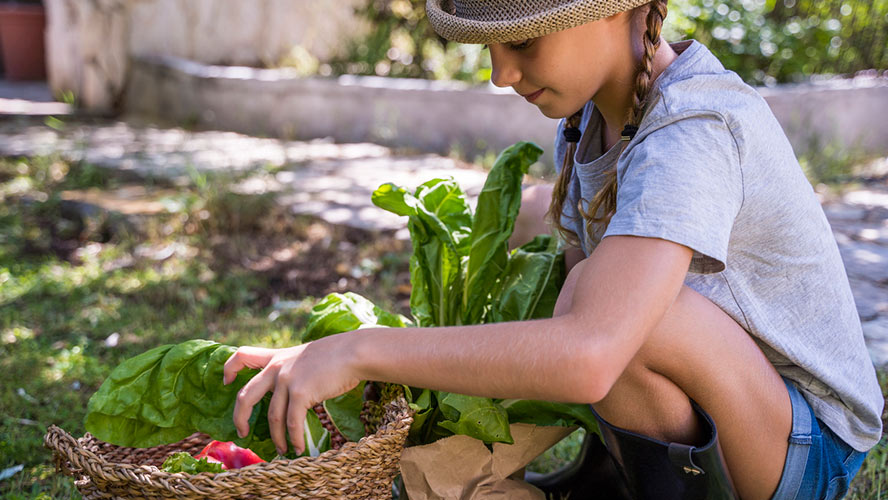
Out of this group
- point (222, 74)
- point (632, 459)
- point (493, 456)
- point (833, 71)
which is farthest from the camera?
point (222, 74)

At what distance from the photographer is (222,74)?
689cm

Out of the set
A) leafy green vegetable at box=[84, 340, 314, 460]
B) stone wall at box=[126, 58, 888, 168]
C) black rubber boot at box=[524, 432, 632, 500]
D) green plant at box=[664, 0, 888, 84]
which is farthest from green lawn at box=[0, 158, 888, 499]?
green plant at box=[664, 0, 888, 84]

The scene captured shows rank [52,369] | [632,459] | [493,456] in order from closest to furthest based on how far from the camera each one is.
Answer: [632,459]
[493,456]
[52,369]

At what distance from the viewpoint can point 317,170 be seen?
16.9ft

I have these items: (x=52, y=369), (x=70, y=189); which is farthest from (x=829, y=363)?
(x=70, y=189)

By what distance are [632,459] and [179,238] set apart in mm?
2796

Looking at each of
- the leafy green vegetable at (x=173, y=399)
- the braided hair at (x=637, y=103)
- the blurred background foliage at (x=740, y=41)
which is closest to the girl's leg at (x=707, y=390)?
the braided hair at (x=637, y=103)

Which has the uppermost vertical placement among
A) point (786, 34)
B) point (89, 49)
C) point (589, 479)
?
point (786, 34)

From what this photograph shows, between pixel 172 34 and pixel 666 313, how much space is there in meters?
7.31

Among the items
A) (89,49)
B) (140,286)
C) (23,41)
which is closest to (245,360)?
(140,286)

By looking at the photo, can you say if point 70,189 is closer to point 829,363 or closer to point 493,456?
point 493,456

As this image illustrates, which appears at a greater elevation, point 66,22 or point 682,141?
point 682,141

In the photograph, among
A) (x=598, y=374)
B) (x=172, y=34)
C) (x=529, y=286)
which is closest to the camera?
(x=598, y=374)

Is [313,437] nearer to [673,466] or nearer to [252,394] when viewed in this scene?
[252,394]
